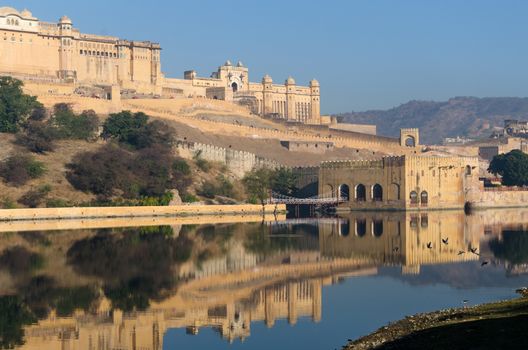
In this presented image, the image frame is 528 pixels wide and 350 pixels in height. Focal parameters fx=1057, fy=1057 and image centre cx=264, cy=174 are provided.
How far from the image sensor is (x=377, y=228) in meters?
44.0

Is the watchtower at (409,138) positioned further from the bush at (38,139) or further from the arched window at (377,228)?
the arched window at (377,228)

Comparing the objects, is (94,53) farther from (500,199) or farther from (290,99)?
(500,199)

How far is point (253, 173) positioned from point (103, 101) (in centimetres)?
1267

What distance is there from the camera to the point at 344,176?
6278 cm

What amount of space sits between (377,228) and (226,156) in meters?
24.1

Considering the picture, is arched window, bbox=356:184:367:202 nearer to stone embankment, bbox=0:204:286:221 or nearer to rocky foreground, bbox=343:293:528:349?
stone embankment, bbox=0:204:286:221

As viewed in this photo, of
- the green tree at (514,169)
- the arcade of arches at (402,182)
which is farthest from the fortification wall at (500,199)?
the green tree at (514,169)

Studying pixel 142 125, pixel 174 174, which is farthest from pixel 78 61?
pixel 174 174

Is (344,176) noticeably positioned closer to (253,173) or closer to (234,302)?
(253,173)

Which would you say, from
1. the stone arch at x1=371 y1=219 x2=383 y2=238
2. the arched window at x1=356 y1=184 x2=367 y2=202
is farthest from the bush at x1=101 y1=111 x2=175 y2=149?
the stone arch at x1=371 y1=219 x2=383 y2=238

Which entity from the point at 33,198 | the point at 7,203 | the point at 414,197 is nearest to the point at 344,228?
the point at 33,198

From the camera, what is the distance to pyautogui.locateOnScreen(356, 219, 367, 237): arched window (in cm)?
4127

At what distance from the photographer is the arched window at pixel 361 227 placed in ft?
135

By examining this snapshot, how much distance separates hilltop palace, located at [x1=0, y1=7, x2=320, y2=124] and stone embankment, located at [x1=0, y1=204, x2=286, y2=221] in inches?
856
